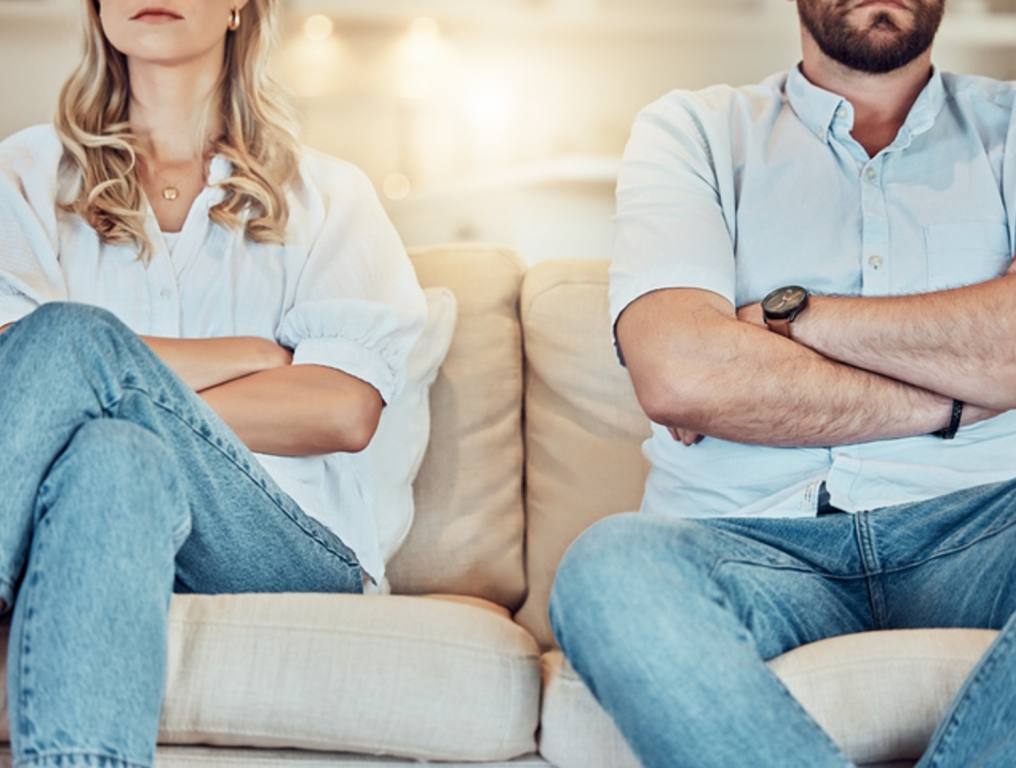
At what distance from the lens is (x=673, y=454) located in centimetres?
163

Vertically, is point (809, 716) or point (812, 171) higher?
point (812, 171)

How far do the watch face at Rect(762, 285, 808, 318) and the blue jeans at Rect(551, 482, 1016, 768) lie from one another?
236 millimetres

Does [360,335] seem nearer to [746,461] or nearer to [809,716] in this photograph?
[746,461]

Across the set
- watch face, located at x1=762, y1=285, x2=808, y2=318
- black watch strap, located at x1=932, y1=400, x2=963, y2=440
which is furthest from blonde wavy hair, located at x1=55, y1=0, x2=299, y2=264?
black watch strap, located at x1=932, y1=400, x2=963, y2=440

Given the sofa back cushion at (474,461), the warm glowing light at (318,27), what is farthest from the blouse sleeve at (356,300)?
the warm glowing light at (318,27)

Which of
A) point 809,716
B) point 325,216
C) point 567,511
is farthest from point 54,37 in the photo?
point 809,716

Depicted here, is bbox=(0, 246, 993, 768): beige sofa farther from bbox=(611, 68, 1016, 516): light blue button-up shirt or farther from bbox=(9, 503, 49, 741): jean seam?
bbox=(611, 68, 1016, 516): light blue button-up shirt

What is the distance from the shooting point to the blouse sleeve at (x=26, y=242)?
1.65 meters

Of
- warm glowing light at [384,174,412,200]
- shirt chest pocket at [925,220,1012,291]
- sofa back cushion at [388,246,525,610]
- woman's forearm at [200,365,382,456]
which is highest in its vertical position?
shirt chest pocket at [925,220,1012,291]

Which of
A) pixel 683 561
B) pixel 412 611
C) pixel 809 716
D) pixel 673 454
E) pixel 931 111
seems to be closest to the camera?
pixel 809 716

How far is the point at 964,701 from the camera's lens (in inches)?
44.8

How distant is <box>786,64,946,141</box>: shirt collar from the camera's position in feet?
→ 5.68

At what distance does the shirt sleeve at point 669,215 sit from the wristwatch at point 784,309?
2.3 inches

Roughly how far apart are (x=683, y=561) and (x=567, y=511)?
2.06ft
